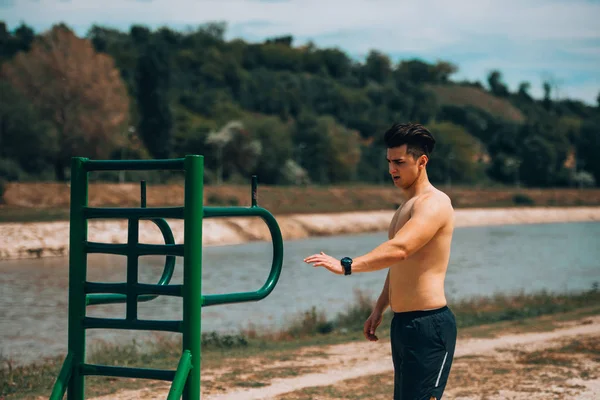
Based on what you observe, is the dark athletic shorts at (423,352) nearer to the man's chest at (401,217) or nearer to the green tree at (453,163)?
the man's chest at (401,217)

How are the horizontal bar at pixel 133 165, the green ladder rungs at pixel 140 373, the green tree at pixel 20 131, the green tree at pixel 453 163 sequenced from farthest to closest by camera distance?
the green tree at pixel 453 163, the green tree at pixel 20 131, the horizontal bar at pixel 133 165, the green ladder rungs at pixel 140 373

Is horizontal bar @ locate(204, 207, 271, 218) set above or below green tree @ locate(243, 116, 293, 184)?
above

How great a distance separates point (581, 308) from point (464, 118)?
178 metres

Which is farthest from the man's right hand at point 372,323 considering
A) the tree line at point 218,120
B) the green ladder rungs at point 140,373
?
the tree line at point 218,120

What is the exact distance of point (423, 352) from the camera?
4809 millimetres

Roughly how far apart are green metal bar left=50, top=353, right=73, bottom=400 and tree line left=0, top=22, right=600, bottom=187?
56.6 metres

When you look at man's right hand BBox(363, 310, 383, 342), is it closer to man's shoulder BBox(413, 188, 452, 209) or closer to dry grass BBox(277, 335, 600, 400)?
man's shoulder BBox(413, 188, 452, 209)

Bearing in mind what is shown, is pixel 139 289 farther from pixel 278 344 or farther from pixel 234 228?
pixel 234 228

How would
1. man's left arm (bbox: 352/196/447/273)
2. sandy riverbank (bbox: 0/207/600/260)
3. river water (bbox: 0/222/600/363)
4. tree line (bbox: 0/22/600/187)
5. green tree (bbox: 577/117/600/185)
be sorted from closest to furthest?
man's left arm (bbox: 352/196/447/273), river water (bbox: 0/222/600/363), sandy riverbank (bbox: 0/207/600/260), tree line (bbox: 0/22/600/187), green tree (bbox: 577/117/600/185)

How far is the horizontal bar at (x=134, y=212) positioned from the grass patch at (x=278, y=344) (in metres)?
4.25

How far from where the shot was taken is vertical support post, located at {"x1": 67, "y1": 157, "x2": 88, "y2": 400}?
527 centimetres

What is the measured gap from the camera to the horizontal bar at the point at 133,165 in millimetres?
5023

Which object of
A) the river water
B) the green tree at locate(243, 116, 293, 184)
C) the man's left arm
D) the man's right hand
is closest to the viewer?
the man's left arm

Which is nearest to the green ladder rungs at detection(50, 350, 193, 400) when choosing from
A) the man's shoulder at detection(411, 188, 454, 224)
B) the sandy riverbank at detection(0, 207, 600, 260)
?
the man's shoulder at detection(411, 188, 454, 224)
